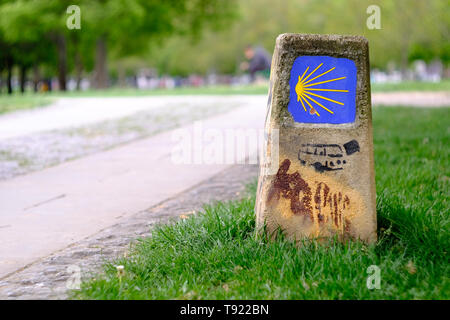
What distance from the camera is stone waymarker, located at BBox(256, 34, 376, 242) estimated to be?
3514 mm

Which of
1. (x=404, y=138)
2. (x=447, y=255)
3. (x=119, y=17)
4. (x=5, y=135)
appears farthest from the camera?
(x=119, y=17)

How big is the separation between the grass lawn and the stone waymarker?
19 cm

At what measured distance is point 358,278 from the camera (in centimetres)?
304

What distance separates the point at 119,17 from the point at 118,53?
14.8m

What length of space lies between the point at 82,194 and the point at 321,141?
3082 mm

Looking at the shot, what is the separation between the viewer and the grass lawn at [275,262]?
3.00 meters

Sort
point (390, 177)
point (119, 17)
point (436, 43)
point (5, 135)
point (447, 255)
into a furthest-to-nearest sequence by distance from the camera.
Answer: point (436, 43)
point (119, 17)
point (5, 135)
point (390, 177)
point (447, 255)

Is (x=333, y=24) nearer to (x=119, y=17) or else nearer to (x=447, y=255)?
(x=119, y=17)

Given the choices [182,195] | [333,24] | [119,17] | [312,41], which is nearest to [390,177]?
[182,195]

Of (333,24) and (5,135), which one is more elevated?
(333,24)
